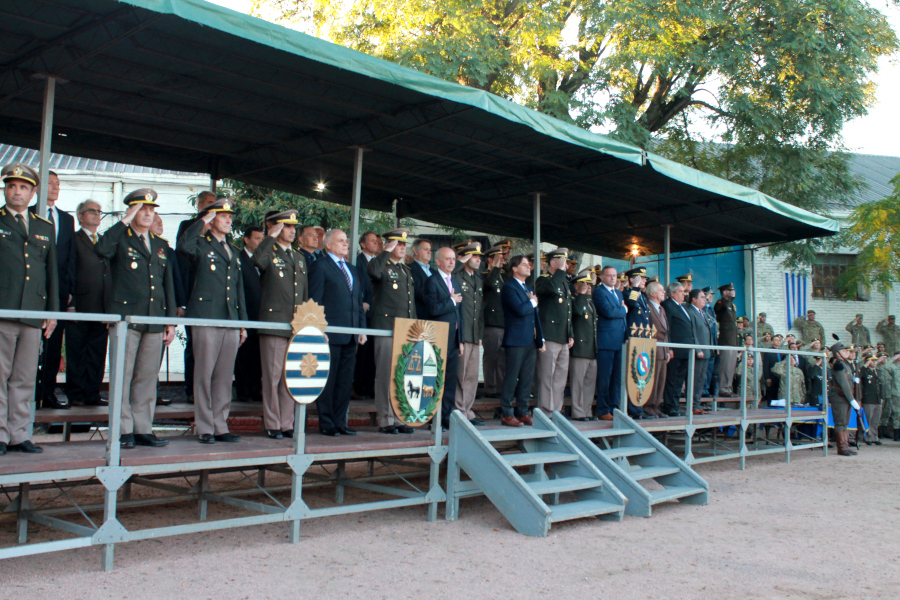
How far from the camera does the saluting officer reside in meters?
5.45

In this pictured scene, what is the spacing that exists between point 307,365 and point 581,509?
2625 millimetres

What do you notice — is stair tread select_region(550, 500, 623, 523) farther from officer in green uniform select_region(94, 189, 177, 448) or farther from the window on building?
the window on building

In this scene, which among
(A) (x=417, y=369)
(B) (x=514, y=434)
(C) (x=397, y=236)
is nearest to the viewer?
(A) (x=417, y=369)

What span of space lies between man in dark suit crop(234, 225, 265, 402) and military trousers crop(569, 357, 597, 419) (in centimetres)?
333

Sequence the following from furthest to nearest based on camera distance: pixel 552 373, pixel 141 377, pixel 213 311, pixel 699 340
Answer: pixel 699 340
pixel 552 373
pixel 213 311
pixel 141 377

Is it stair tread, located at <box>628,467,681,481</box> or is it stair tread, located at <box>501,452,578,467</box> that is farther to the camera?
stair tread, located at <box>628,467,681,481</box>

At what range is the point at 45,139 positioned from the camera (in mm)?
5711

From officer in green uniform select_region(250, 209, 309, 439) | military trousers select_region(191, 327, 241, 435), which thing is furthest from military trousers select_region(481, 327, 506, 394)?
military trousers select_region(191, 327, 241, 435)

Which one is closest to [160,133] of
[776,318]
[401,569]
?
[401,569]

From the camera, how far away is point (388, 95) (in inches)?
257

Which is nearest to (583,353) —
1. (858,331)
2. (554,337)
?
(554,337)

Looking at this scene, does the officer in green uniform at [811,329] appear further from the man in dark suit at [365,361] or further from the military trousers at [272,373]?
the military trousers at [272,373]

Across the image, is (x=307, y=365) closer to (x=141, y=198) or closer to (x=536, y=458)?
(x=141, y=198)

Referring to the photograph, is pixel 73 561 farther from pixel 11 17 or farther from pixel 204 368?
pixel 11 17
